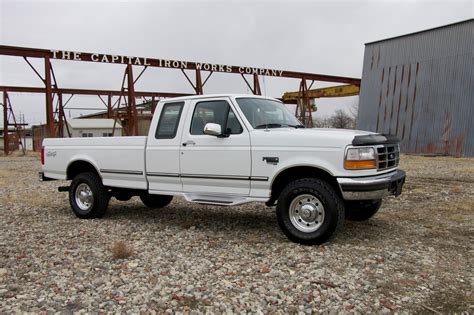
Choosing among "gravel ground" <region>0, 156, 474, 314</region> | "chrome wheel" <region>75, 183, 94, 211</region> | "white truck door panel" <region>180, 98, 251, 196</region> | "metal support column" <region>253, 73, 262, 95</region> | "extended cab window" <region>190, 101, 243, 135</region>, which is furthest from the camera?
"metal support column" <region>253, 73, 262, 95</region>

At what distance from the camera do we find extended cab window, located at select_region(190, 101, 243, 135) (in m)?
5.71

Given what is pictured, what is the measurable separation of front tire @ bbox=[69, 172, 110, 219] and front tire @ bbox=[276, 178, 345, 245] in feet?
10.9

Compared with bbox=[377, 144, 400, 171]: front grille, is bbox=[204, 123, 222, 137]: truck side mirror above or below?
above

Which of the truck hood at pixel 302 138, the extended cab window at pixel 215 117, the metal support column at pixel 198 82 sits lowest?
the truck hood at pixel 302 138

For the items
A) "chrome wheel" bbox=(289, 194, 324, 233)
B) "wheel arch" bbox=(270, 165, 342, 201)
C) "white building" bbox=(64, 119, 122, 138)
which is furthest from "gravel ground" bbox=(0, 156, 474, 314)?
"white building" bbox=(64, 119, 122, 138)

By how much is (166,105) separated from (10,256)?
300 centimetres

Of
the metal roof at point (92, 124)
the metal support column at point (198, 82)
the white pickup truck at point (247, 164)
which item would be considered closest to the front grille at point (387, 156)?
the white pickup truck at point (247, 164)

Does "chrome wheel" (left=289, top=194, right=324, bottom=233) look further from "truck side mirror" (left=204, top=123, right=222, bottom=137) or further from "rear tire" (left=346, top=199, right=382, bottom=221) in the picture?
"truck side mirror" (left=204, top=123, right=222, bottom=137)

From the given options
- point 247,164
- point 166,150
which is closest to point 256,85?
point 166,150

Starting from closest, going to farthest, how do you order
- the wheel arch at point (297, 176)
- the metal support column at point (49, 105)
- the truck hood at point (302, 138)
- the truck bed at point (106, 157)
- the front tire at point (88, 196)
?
the truck hood at point (302, 138) < the wheel arch at point (297, 176) < the truck bed at point (106, 157) < the front tire at point (88, 196) < the metal support column at point (49, 105)

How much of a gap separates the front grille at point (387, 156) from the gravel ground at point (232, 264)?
3.33ft

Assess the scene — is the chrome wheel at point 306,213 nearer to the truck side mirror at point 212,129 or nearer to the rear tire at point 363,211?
the rear tire at point 363,211

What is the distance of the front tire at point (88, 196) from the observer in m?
6.96

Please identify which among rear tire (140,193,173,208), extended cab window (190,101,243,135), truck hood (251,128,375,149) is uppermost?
extended cab window (190,101,243,135)
